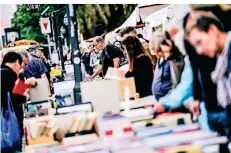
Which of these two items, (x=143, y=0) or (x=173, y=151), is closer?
(x=173, y=151)

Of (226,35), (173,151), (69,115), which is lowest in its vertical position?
(173,151)

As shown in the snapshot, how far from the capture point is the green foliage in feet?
11.6

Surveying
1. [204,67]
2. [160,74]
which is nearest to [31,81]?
[160,74]

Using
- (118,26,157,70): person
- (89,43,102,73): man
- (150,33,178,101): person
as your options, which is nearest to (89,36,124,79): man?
(118,26,157,70): person

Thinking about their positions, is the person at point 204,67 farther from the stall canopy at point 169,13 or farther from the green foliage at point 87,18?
the green foliage at point 87,18

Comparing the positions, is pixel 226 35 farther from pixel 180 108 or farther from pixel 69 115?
pixel 69 115

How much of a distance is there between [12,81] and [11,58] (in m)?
0.15

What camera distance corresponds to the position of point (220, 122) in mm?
3535

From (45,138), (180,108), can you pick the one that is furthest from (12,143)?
(180,108)

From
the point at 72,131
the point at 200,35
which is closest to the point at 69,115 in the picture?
the point at 72,131

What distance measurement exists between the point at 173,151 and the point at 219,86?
19.5 inches

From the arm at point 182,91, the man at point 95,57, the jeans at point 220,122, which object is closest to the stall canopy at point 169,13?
the arm at point 182,91

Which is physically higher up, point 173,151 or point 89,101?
point 89,101

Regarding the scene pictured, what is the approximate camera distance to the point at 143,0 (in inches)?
143
